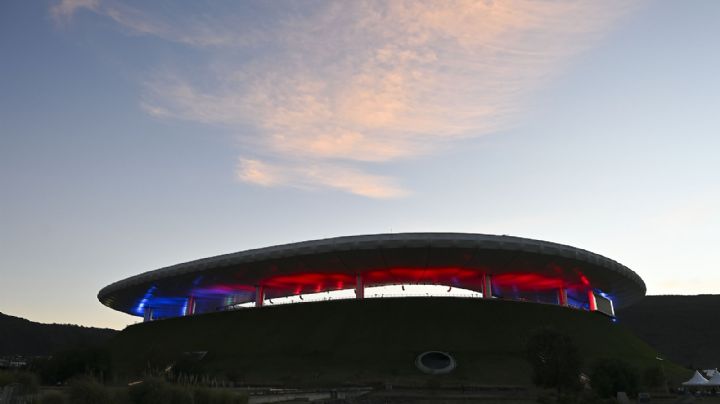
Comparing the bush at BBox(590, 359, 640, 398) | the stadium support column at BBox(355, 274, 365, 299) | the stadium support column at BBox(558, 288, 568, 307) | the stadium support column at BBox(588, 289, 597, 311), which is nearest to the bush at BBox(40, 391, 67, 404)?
the bush at BBox(590, 359, 640, 398)

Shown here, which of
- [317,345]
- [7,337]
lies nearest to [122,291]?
[317,345]

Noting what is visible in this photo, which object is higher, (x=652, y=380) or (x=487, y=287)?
(x=487, y=287)

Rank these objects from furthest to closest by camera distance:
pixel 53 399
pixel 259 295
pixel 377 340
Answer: pixel 259 295, pixel 377 340, pixel 53 399

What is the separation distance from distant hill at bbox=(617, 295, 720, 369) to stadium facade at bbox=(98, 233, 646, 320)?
4637cm

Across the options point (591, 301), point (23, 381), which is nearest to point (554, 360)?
point (23, 381)

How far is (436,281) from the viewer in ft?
226

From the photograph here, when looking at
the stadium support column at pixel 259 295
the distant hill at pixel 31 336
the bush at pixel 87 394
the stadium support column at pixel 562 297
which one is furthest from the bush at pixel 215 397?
the distant hill at pixel 31 336

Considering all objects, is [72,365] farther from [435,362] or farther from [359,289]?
[435,362]

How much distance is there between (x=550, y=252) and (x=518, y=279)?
12.6m

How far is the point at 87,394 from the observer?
1505 cm

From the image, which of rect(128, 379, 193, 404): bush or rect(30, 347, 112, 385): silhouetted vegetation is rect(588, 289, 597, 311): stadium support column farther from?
rect(128, 379, 193, 404): bush

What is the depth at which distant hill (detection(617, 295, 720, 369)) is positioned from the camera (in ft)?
359

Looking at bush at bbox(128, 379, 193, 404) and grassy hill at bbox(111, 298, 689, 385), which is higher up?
grassy hill at bbox(111, 298, 689, 385)

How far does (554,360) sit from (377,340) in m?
20.8
